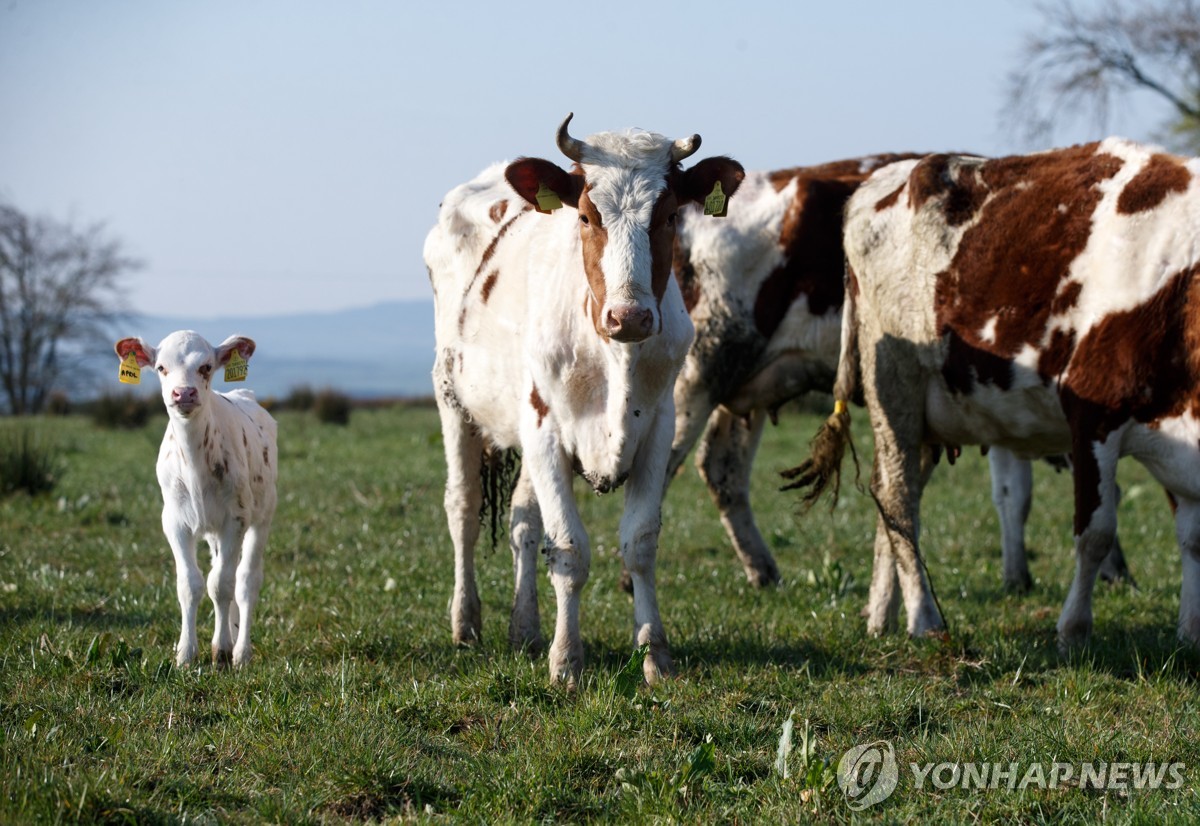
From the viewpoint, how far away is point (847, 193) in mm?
9172

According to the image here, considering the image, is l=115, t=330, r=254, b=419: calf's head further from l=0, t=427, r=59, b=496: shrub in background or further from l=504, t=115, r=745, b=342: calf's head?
l=0, t=427, r=59, b=496: shrub in background

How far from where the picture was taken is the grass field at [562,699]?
467cm

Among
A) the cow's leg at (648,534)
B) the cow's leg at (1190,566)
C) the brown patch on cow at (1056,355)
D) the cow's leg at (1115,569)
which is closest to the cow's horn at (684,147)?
the cow's leg at (648,534)

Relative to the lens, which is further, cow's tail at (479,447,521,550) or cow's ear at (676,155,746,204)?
cow's tail at (479,447,521,550)

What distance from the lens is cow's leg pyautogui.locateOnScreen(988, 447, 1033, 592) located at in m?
9.70

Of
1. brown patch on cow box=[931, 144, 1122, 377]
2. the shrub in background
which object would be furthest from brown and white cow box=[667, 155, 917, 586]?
the shrub in background

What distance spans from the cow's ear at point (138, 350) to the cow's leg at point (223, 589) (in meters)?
1.01

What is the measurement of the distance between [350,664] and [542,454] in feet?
4.98

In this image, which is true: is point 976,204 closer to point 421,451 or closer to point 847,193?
point 847,193

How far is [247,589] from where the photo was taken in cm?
700

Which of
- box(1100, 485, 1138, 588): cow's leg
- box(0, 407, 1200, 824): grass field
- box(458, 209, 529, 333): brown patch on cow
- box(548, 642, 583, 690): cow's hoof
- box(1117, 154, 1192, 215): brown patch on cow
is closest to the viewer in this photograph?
box(0, 407, 1200, 824): grass field

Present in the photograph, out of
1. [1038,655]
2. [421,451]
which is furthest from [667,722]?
[421,451]

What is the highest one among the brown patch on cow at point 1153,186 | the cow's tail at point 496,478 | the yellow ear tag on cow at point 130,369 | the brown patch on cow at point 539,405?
the brown patch on cow at point 1153,186

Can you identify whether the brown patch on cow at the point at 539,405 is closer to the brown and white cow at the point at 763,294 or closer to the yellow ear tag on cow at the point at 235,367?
the yellow ear tag on cow at the point at 235,367
